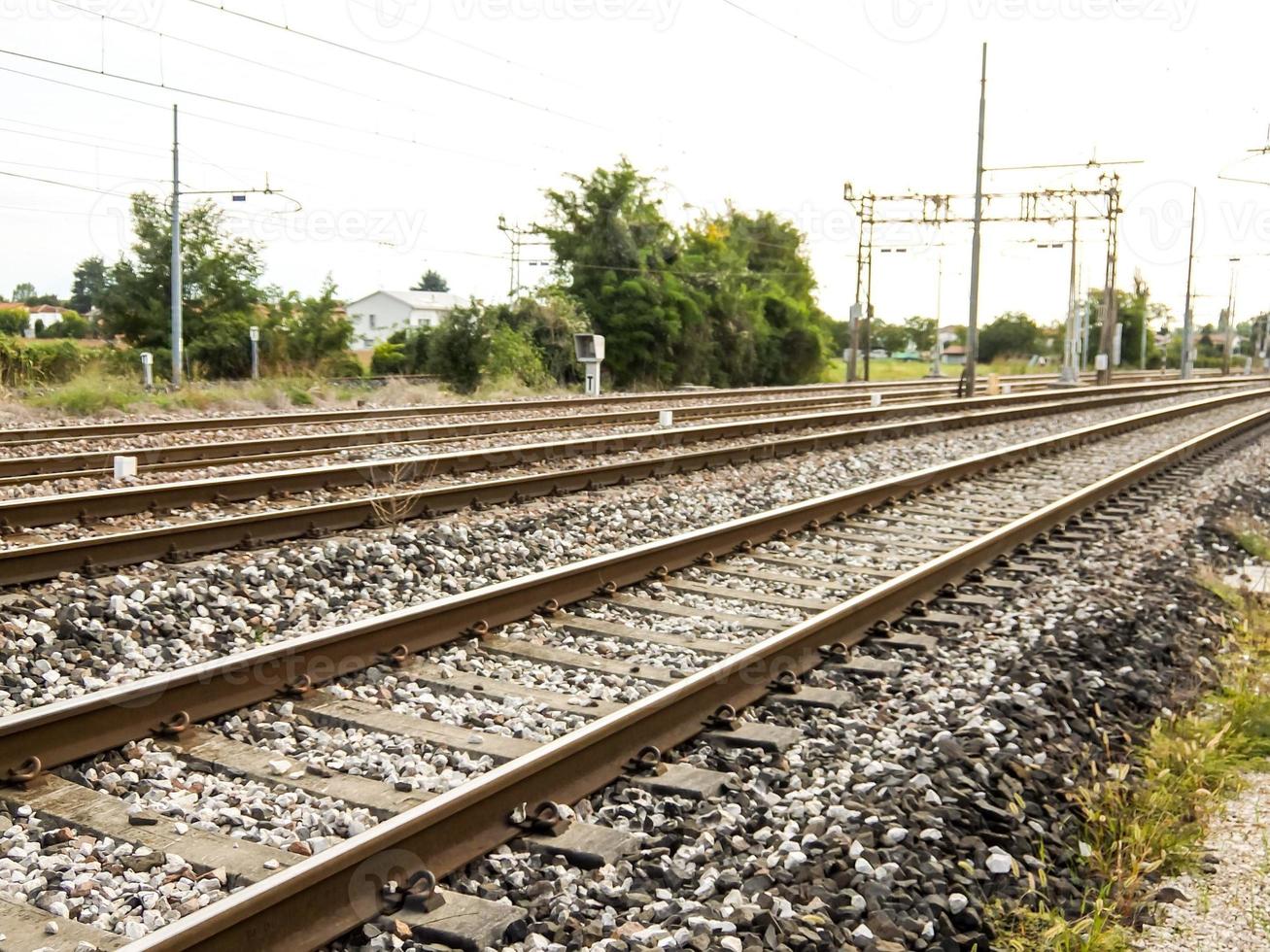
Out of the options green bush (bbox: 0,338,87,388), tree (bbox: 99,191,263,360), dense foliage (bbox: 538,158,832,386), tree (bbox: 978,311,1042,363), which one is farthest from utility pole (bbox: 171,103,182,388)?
tree (bbox: 978,311,1042,363)

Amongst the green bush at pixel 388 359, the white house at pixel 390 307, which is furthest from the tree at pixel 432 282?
the green bush at pixel 388 359

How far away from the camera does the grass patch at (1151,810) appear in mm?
3604

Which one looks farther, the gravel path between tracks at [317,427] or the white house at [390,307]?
the white house at [390,307]

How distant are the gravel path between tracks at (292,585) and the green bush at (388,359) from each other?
25216 millimetres

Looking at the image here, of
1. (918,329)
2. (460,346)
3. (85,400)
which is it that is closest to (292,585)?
(85,400)

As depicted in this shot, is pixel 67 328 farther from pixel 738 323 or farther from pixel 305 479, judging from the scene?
pixel 305 479

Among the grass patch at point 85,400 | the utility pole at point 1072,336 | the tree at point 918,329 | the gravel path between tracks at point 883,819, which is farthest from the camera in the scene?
the tree at point 918,329

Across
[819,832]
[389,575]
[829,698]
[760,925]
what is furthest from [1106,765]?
[389,575]

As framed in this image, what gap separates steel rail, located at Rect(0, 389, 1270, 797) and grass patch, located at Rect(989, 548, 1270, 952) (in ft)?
10.6

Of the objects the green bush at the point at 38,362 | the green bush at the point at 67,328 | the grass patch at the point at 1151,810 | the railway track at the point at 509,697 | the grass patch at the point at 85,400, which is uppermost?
the green bush at the point at 67,328

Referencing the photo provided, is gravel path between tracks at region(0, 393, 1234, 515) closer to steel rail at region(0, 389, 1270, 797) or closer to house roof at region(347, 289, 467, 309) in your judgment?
steel rail at region(0, 389, 1270, 797)

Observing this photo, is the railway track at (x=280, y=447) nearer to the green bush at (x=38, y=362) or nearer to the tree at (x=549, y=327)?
the tree at (x=549, y=327)

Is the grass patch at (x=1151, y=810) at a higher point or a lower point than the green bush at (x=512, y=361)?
lower

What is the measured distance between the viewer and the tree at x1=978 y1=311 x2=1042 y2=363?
112 metres
